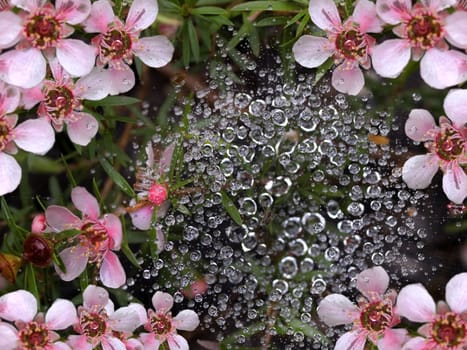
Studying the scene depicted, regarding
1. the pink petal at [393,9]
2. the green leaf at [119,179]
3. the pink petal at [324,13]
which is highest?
the pink petal at [393,9]

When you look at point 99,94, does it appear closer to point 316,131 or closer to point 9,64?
point 9,64

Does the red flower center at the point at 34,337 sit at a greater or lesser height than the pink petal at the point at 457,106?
lesser

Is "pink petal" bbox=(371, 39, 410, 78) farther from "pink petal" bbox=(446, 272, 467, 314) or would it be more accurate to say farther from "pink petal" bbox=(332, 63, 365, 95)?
"pink petal" bbox=(446, 272, 467, 314)

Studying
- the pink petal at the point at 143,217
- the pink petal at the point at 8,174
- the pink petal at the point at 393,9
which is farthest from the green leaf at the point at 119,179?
the pink petal at the point at 393,9

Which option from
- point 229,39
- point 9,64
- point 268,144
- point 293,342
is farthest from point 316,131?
point 9,64

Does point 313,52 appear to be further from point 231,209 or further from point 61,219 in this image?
point 61,219

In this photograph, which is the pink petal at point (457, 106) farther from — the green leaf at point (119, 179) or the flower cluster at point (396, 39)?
the green leaf at point (119, 179)

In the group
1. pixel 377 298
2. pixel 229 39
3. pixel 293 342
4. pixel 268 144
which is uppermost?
pixel 229 39
